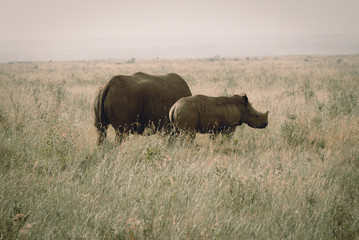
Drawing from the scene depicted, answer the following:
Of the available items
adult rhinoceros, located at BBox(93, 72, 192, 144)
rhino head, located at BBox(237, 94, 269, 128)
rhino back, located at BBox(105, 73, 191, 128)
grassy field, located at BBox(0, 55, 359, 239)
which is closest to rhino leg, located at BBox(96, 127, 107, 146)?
adult rhinoceros, located at BBox(93, 72, 192, 144)

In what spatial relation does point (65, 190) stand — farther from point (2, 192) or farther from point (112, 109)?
point (112, 109)

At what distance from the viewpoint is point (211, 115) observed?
5391 mm

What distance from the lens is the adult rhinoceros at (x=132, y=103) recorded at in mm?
5047

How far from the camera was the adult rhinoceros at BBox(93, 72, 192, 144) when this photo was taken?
505cm

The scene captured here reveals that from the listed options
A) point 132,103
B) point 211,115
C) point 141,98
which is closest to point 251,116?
point 211,115

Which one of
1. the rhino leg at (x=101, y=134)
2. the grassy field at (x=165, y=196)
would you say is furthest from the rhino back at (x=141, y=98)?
the grassy field at (x=165, y=196)

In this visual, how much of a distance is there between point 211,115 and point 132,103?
1418 mm

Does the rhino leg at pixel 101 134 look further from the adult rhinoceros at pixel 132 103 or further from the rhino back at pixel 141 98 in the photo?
the rhino back at pixel 141 98

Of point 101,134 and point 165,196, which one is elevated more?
point 101,134

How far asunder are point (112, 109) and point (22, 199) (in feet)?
7.33

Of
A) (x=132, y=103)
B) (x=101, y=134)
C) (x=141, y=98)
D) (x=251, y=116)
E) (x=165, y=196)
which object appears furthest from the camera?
(x=251, y=116)

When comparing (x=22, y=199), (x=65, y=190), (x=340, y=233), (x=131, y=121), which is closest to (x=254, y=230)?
(x=340, y=233)

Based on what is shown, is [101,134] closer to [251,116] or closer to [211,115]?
[211,115]

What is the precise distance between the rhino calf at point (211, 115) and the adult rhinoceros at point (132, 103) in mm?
404
